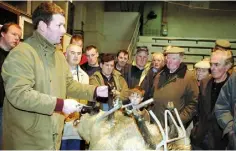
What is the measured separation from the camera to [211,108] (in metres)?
2.99

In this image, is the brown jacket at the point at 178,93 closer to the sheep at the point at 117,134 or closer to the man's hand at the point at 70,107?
the sheep at the point at 117,134

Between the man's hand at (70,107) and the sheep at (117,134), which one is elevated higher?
the man's hand at (70,107)

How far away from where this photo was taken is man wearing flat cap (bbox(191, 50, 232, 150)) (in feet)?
9.27

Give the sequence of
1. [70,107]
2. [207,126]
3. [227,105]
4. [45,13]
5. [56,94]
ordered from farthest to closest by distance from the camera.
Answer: [207,126], [227,105], [56,94], [45,13], [70,107]

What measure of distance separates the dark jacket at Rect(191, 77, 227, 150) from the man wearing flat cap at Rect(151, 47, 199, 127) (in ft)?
0.41

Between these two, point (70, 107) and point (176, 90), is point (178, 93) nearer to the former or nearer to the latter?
point (176, 90)

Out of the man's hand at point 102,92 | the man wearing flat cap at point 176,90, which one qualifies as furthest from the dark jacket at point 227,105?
the man wearing flat cap at point 176,90

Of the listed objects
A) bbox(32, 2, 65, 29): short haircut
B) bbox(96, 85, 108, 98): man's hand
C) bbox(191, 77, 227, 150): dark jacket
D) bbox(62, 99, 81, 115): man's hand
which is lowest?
bbox(191, 77, 227, 150): dark jacket

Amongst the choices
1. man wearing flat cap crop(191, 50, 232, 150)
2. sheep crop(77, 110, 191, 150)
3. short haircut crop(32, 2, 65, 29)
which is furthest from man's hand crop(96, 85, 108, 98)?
man wearing flat cap crop(191, 50, 232, 150)

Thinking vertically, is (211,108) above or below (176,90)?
below

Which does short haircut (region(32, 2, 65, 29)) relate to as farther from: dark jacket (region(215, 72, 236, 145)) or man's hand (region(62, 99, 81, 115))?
dark jacket (region(215, 72, 236, 145))

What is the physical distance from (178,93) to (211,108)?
1.32ft

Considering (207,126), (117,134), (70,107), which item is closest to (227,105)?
(207,126)

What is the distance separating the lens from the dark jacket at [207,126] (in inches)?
111
